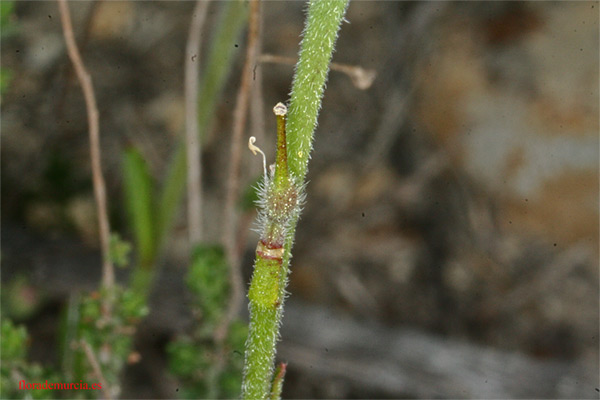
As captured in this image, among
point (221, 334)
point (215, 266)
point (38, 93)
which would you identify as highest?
point (38, 93)

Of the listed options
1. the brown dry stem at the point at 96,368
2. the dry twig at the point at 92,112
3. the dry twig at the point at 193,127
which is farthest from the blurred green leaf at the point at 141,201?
the brown dry stem at the point at 96,368

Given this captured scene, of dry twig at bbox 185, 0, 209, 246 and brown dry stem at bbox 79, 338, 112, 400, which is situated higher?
dry twig at bbox 185, 0, 209, 246

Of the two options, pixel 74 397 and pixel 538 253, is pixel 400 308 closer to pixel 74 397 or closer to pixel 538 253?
pixel 538 253

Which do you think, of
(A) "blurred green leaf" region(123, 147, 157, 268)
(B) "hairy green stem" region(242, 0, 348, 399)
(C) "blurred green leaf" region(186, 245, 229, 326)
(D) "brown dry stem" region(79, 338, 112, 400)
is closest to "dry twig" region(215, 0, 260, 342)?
(C) "blurred green leaf" region(186, 245, 229, 326)

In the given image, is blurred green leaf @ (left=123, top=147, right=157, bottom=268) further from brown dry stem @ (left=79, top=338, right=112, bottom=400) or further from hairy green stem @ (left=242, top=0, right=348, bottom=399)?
hairy green stem @ (left=242, top=0, right=348, bottom=399)

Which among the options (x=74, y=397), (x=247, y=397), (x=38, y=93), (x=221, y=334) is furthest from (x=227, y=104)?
(x=247, y=397)
